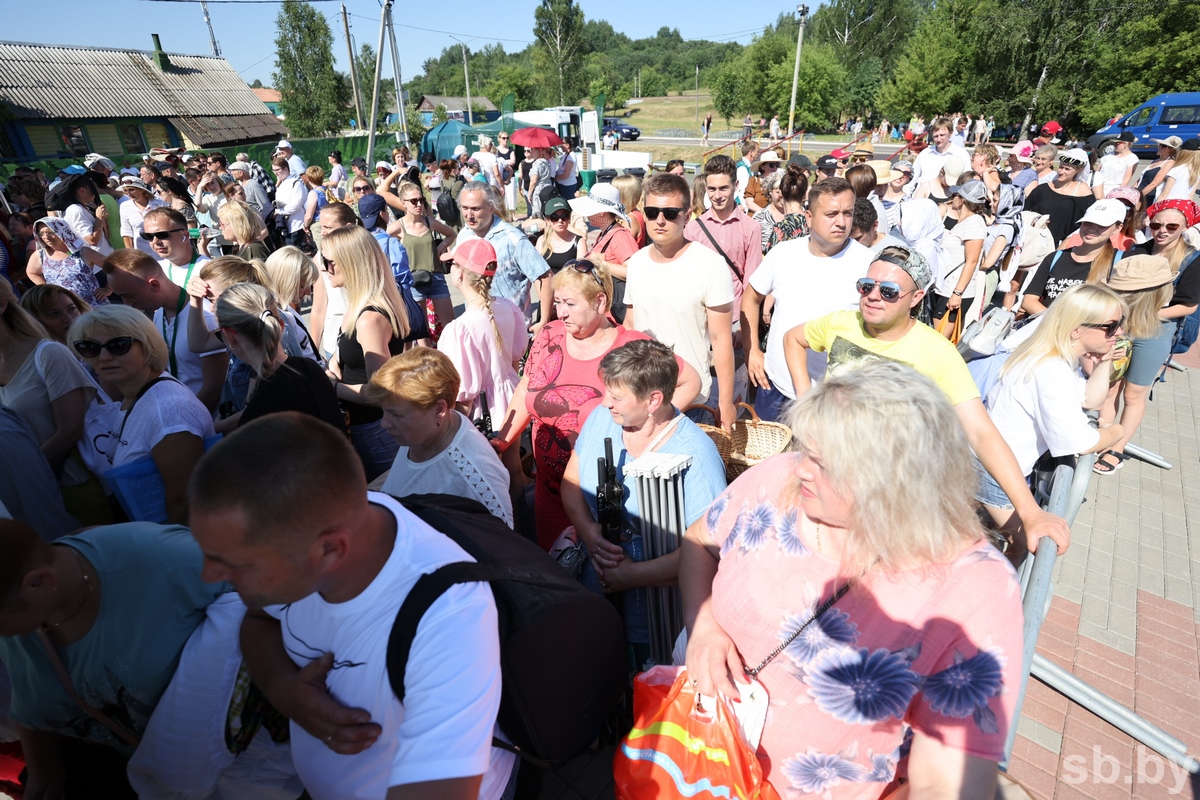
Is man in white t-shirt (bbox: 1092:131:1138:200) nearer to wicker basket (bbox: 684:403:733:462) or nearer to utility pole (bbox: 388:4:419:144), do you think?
wicker basket (bbox: 684:403:733:462)

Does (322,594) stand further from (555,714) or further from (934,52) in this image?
(934,52)

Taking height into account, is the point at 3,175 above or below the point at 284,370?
above

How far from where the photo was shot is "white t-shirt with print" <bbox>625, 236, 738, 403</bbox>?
3.58m

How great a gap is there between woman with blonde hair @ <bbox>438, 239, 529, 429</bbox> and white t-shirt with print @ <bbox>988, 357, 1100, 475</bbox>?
2.68 metres

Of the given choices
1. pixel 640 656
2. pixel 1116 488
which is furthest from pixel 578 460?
pixel 1116 488

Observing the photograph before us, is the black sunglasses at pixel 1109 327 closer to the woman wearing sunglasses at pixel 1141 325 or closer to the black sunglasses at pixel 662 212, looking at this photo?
the woman wearing sunglasses at pixel 1141 325

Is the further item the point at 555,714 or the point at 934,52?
the point at 934,52

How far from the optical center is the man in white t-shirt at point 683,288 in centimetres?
357

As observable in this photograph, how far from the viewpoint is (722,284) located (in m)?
3.56

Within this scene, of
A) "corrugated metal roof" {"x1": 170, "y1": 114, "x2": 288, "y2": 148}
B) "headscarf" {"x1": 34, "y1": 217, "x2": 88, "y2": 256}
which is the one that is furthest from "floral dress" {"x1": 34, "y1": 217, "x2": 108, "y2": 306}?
"corrugated metal roof" {"x1": 170, "y1": 114, "x2": 288, "y2": 148}

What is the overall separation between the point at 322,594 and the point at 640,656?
1.64m

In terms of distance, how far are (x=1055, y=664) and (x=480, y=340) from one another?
3.49 m

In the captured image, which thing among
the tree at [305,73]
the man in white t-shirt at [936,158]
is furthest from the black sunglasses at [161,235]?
the tree at [305,73]

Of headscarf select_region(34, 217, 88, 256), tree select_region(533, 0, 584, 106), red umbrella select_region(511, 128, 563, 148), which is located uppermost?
tree select_region(533, 0, 584, 106)
